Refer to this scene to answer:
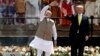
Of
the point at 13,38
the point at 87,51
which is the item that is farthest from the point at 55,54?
the point at 13,38

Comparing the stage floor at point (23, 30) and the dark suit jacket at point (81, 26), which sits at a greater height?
the dark suit jacket at point (81, 26)

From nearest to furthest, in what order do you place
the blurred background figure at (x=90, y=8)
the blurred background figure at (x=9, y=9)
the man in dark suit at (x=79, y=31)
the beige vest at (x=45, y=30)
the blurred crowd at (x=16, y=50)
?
the man in dark suit at (x=79, y=31)
the beige vest at (x=45, y=30)
the blurred crowd at (x=16, y=50)
the blurred background figure at (x=9, y=9)
the blurred background figure at (x=90, y=8)

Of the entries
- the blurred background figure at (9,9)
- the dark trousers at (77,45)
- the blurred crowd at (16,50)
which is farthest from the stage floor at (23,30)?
the dark trousers at (77,45)

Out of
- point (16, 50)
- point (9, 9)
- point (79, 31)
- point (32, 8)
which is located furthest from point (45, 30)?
point (9, 9)

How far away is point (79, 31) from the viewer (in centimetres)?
1886

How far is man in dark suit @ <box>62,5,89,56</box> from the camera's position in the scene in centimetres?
1873

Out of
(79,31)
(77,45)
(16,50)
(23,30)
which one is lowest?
(16,50)

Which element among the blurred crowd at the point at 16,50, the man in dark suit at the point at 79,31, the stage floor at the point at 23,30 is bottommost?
the blurred crowd at the point at 16,50

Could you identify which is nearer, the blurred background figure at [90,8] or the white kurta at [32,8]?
the white kurta at [32,8]

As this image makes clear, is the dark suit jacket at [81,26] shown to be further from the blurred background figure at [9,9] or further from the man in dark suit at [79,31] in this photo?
the blurred background figure at [9,9]

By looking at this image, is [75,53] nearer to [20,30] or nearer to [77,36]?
[77,36]

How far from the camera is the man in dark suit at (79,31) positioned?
18.7 m

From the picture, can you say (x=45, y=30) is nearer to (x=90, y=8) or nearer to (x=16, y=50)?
(x=16, y=50)

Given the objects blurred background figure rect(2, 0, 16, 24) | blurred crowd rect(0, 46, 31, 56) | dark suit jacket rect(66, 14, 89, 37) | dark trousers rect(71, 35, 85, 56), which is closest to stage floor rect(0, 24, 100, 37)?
blurred background figure rect(2, 0, 16, 24)
